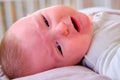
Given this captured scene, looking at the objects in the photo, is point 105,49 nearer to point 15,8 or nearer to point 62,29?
point 62,29

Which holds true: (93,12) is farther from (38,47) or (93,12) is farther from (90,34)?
(38,47)

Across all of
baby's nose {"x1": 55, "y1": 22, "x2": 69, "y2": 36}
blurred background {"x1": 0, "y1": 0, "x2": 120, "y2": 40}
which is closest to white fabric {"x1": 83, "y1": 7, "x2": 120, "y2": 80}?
baby's nose {"x1": 55, "y1": 22, "x2": 69, "y2": 36}

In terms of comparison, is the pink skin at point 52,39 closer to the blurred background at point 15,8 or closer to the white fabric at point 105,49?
the white fabric at point 105,49

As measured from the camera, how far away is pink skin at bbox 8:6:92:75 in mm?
771

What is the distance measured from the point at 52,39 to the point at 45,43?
0.10 ft

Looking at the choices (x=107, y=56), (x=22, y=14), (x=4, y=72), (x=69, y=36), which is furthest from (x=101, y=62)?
(x=22, y=14)

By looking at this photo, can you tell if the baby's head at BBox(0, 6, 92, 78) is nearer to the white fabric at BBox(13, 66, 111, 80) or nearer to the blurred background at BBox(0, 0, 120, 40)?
the white fabric at BBox(13, 66, 111, 80)

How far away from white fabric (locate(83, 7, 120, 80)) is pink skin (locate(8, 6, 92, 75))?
33 millimetres

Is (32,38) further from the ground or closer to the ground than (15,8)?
further from the ground

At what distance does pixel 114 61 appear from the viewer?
728 mm

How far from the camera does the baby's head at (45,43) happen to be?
76cm

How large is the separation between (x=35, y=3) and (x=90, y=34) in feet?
2.82

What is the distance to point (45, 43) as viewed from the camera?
2.58 ft

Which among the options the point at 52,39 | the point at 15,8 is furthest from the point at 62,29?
the point at 15,8
